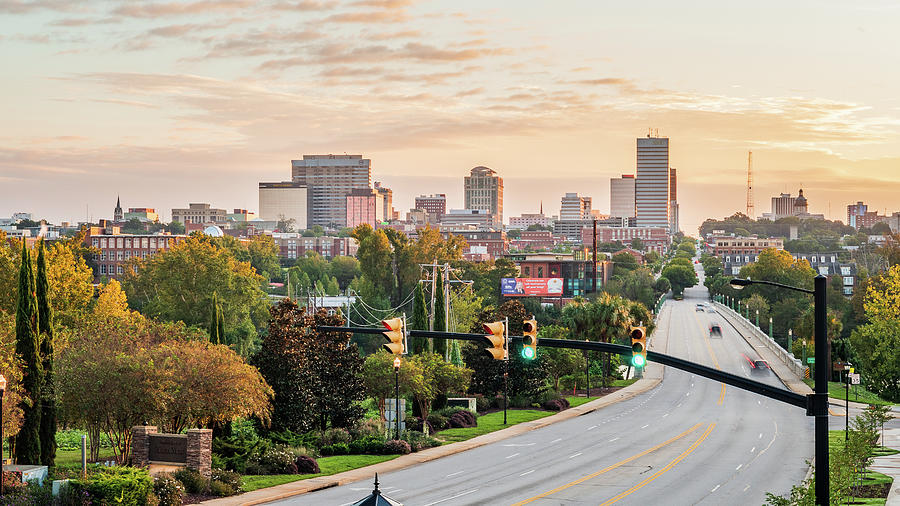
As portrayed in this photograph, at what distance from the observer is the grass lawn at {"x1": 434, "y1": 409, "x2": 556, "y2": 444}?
54.5 meters

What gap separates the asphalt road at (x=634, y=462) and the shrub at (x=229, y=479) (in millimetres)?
2447

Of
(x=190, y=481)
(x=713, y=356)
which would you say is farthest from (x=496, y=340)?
(x=713, y=356)

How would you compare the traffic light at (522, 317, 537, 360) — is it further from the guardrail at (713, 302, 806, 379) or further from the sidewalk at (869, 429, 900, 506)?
the guardrail at (713, 302, 806, 379)

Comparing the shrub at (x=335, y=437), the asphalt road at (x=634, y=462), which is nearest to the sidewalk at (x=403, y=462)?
the asphalt road at (x=634, y=462)

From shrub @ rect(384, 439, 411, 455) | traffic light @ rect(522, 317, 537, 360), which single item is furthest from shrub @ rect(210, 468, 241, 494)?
traffic light @ rect(522, 317, 537, 360)

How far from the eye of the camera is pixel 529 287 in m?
165

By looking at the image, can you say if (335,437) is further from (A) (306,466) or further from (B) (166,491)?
(B) (166,491)

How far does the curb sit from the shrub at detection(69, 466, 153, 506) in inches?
131

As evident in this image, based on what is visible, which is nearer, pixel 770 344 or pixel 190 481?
pixel 190 481

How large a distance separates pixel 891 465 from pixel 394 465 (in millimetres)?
22725

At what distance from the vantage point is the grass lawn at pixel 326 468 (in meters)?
39.2

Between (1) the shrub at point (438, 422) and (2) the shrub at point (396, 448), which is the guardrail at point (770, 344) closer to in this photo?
(1) the shrub at point (438, 422)

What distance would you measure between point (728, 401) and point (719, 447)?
25041 mm

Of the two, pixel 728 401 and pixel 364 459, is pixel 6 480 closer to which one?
pixel 364 459
